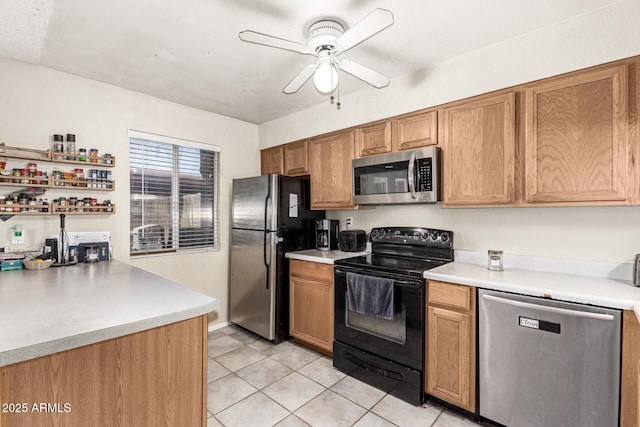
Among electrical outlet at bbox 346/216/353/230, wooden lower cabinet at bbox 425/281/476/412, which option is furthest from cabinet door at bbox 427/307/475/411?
electrical outlet at bbox 346/216/353/230

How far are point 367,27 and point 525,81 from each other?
3.95 ft

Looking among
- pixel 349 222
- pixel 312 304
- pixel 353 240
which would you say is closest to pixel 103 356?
pixel 312 304

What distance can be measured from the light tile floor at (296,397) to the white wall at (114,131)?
97 centimetres

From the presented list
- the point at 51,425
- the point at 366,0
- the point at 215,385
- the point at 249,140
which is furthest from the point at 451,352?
the point at 249,140

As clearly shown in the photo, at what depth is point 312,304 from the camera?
2842 mm

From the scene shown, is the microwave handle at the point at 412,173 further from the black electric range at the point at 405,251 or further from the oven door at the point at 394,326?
the oven door at the point at 394,326

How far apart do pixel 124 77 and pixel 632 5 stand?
3385mm

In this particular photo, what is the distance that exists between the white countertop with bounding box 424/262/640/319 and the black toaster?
93cm

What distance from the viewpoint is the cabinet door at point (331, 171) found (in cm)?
291

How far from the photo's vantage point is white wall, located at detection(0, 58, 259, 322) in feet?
7.38

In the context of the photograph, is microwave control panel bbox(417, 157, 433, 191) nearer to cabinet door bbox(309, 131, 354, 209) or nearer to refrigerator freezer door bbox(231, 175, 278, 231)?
cabinet door bbox(309, 131, 354, 209)

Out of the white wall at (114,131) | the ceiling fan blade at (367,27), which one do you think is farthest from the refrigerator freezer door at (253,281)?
the ceiling fan blade at (367,27)

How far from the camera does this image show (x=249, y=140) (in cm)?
376

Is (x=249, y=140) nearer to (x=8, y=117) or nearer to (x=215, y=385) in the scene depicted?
(x=8, y=117)
